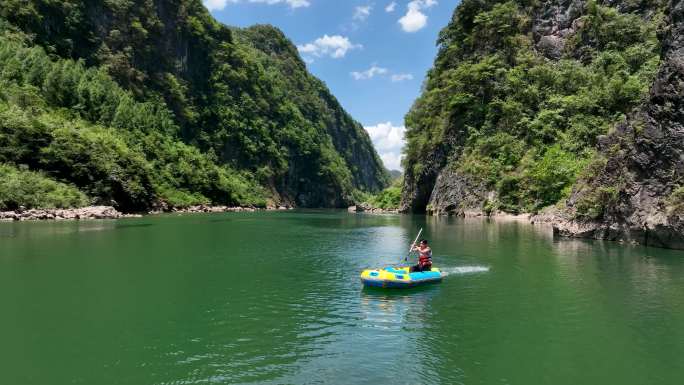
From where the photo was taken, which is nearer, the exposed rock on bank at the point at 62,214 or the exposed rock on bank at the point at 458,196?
the exposed rock on bank at the point at 62,214

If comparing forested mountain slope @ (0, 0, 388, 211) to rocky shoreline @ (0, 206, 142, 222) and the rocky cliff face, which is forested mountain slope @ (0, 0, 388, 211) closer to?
rocky shoreline @ (0, 206, 142, 222)

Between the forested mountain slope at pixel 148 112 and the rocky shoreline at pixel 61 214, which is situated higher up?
the forested mountain slope at pixel 148 112

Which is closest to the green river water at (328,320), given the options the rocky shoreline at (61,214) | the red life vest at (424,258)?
the red life vest at (424,258)

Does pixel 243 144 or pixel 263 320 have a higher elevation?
pixel 243 144

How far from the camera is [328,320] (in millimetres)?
16453

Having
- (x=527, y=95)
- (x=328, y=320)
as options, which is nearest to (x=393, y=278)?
(x=328, y=320)

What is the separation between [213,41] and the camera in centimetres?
13612

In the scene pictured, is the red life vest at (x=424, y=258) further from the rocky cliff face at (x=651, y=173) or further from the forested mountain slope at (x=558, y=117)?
the forested mountain slope at (x=558, y=117)

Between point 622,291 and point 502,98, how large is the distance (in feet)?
199

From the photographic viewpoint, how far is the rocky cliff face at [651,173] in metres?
33.1

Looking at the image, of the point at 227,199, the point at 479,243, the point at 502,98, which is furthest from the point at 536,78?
the point at 227,199

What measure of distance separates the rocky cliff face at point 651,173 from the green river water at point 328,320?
3.71 m

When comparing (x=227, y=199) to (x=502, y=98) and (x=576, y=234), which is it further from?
(x=576, y=234)

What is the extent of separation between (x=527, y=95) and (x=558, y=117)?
7.67m
